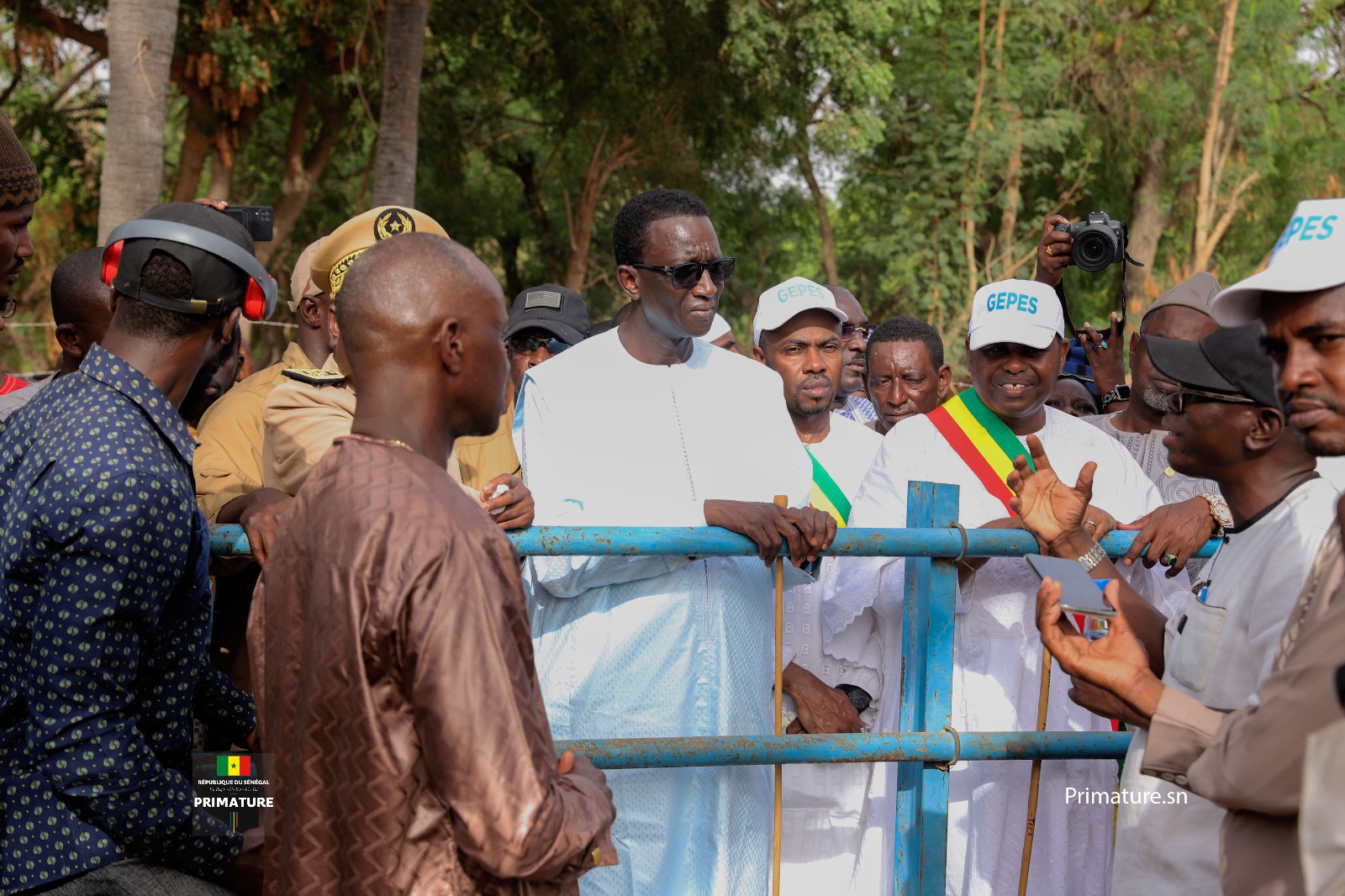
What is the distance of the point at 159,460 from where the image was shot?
244cm

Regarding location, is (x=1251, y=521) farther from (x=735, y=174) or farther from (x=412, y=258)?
(x=735, y=174)

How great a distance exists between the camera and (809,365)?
5.10 meters

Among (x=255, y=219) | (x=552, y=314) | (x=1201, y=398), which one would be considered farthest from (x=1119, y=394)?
(x=255, y=219)

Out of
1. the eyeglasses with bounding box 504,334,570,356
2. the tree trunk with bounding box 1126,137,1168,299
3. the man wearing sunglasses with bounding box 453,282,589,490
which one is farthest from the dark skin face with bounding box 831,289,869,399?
the tree trunk with bounding box 1126,137,1168,299

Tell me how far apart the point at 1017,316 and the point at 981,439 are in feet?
1.47

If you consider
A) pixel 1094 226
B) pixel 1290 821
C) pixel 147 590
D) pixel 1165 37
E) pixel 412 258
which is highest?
pixel 1165 37

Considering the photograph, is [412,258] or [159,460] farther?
[159,460]

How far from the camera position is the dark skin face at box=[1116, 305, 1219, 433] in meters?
4.58

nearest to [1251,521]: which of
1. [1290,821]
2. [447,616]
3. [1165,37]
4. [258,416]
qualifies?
[1290,821]

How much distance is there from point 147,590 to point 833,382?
3240mm

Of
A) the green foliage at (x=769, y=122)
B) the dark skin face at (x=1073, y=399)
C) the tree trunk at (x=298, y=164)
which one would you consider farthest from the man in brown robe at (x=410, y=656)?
the tree trunk at (x=298, y=164)

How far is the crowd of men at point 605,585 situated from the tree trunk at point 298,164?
11463 millimetres

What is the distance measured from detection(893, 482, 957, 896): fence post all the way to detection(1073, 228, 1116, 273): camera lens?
202cm

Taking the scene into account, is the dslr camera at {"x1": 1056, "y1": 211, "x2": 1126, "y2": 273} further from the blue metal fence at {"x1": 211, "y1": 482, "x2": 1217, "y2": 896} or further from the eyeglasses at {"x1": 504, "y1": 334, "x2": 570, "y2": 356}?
the eyeglasses at {"x1": 504, "y1": 334, "x2": 570, "y2": 356}
